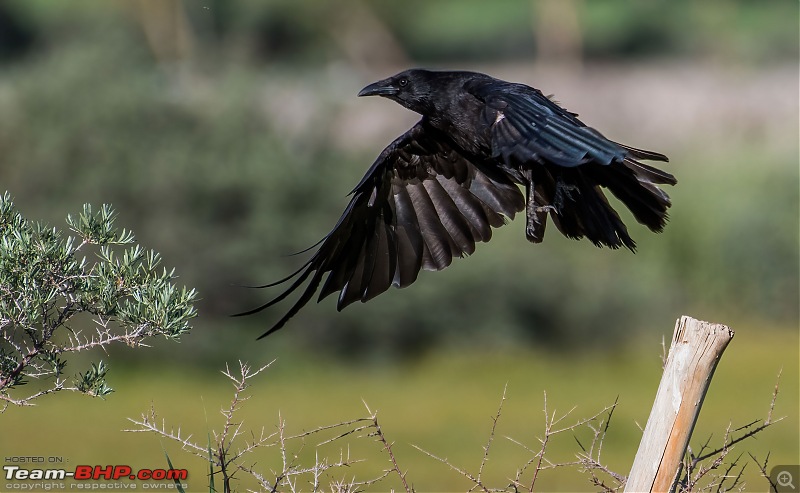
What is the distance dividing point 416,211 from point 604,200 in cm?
101

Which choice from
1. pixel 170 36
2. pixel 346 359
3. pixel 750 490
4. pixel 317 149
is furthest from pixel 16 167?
pixel 170 36

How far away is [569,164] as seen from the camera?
4.66 m

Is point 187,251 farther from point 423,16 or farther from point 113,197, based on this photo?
point 423,16

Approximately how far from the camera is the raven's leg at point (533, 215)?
5.69 meters

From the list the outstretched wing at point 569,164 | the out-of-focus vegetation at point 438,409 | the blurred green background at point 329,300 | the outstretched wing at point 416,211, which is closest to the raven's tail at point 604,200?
the outstretched wing at point 569,164

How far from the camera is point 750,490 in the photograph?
9.59m

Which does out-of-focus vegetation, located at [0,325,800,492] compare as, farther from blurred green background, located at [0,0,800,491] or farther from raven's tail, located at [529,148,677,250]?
raven's tail, located at [529,148,677,250]

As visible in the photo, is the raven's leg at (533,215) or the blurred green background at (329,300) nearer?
the raven's leg at (533,215)

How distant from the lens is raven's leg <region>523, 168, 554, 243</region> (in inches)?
224

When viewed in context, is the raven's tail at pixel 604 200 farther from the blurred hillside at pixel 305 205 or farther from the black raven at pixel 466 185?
the blurred hillside at pixel 305 205

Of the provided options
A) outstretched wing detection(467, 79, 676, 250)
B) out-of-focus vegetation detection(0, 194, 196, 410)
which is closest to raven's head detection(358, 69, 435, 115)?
outstretched wing detection(467, 79, 676, 250)

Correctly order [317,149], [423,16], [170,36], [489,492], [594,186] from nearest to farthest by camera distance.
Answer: [489,492], [594,186], [317,149], [170,36], [423,16]

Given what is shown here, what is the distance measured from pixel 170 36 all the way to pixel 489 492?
76.5 ft

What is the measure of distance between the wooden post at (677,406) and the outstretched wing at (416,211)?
2283 mm
